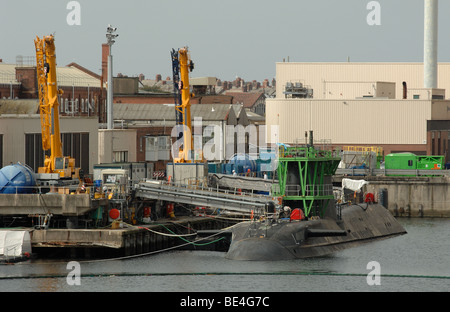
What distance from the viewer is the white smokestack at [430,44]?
15738 centimetres

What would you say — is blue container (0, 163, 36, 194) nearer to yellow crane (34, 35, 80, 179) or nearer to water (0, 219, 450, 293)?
yellow crane (34, 35, 80, 179)

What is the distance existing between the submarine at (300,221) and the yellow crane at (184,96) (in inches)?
Answer: 643

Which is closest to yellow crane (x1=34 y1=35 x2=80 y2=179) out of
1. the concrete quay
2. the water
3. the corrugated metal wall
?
the concrete quay

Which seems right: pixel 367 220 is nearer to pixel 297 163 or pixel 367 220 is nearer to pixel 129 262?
pixel 297 163

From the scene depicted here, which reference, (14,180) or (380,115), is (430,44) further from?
(14,180)

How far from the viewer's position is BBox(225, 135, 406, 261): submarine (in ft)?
230

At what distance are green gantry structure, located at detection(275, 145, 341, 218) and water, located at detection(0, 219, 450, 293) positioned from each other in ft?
13.8

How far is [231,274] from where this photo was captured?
64812 millimetres

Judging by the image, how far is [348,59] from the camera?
183875 mm

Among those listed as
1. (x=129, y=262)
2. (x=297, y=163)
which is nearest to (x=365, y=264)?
(x=297, y=163)

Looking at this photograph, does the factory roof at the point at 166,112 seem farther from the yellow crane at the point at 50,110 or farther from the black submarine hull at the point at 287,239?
the black submarine hull at the point at 287,239

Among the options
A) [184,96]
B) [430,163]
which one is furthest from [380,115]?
[184,96]

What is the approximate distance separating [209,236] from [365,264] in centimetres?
1142
